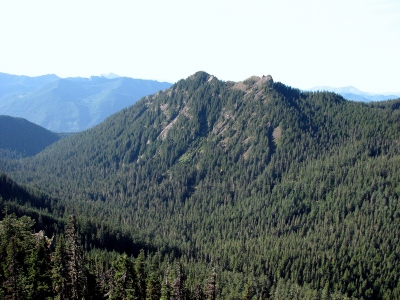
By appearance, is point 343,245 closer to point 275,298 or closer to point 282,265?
point 282,265

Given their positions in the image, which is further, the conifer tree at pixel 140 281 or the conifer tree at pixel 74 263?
the conifer tree at pixel 140 281

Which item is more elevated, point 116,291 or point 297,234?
point 116,291

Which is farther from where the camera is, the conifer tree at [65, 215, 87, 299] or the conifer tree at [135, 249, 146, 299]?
the conifer tree at [135, 249, 146, 299]

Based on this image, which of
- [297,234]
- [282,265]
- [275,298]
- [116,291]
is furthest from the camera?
[297,234]

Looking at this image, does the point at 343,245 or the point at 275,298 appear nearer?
the point at 275,298

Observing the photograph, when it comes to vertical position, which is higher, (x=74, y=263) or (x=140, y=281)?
(x=74, y=263)

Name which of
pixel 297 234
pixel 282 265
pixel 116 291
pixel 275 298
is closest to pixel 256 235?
pixel 297 234

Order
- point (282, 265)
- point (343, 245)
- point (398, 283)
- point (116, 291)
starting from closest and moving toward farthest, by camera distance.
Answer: point (116, 291) < point (398, 283) < point (282, 265) < point (343, 245)

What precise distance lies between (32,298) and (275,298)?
9263 centimetres

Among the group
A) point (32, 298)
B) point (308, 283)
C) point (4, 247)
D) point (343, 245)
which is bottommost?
point (308, 283)

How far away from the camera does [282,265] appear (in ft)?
505

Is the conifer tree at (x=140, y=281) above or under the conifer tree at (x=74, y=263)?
under

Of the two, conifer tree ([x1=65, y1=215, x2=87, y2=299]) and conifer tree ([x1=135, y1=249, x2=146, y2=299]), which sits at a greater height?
conifer tree ([x1=65, y1=215, x2=87, y2=299])

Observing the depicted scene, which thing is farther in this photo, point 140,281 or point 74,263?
point 140,281
